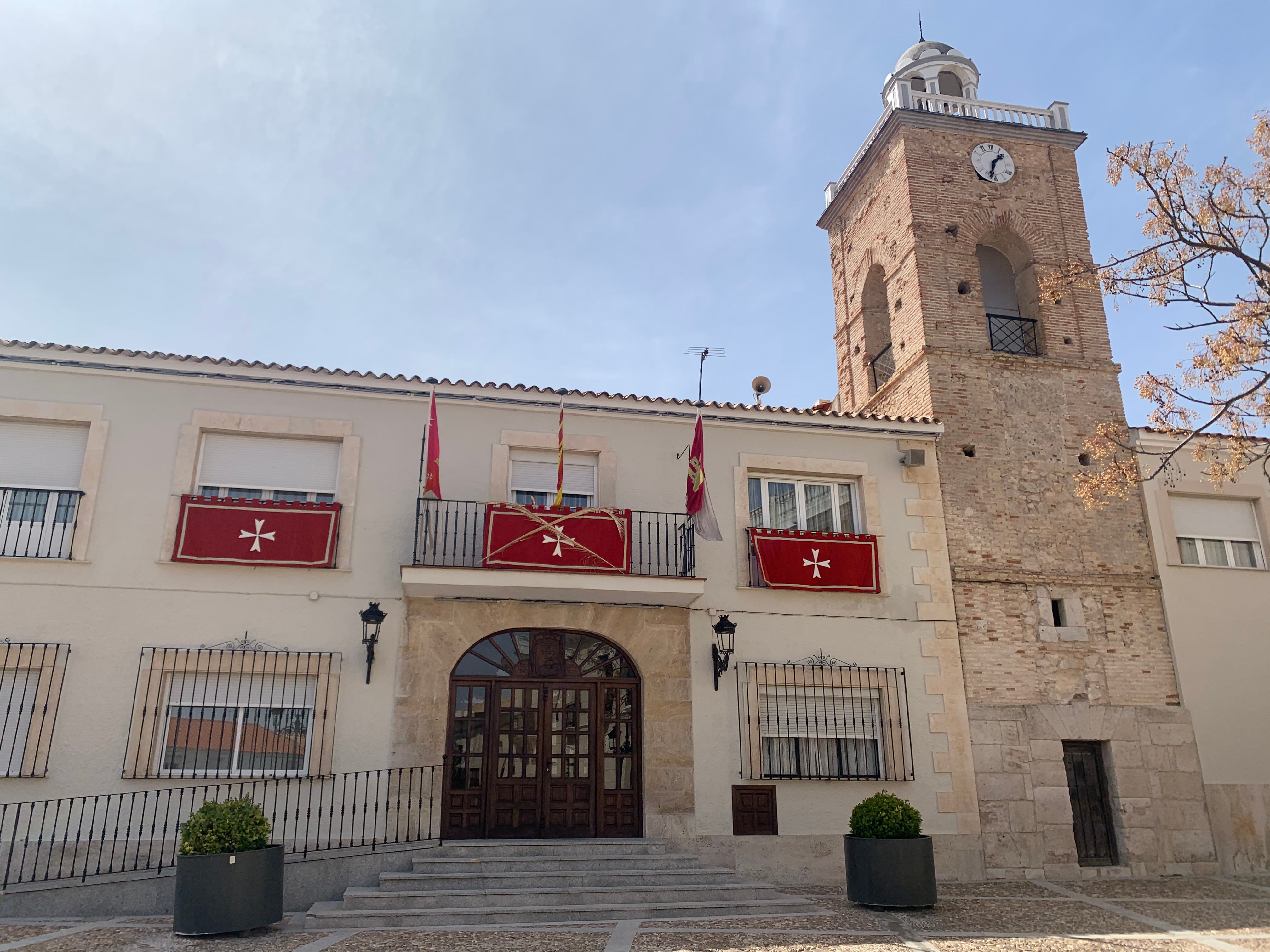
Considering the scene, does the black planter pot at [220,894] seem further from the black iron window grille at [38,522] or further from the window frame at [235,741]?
the black iron window grille at [38,522]

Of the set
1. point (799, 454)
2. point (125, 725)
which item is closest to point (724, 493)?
point (799, 454)

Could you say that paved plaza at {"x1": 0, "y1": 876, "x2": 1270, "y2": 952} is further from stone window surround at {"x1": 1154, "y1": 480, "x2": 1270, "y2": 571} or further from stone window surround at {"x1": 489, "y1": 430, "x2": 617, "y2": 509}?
stone window surround at {"x1": 489, "y1": 430, "x2": 617, "y2": 509}

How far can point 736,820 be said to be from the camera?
10500 millimetres

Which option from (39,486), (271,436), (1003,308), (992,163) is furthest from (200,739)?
(992,163)

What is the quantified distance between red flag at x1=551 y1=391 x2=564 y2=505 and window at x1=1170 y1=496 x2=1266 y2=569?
26.4 ft

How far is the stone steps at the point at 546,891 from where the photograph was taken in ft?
26.8

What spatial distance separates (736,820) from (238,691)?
5356 millimetres

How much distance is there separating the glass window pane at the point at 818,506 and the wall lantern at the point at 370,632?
5198 mm

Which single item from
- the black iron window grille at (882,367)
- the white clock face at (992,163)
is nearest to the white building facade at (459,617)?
the black iron window grille at (882,367)

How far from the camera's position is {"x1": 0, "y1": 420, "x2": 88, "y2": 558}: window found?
9.88 metres

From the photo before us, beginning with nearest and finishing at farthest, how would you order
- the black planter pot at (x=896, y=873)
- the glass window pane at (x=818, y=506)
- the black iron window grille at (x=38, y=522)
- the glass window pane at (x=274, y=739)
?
the black planter pot at (x=896, y=873), the glass window pane at (x=274, y=739), the black iron window grille at (x=38, y=522), the glass window pane at (x=818, y=506)

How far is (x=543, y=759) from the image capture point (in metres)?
10.4

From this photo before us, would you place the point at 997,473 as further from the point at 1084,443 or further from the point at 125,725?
the point at 125,725

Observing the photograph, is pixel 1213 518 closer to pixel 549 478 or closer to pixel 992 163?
pixel 992 163
